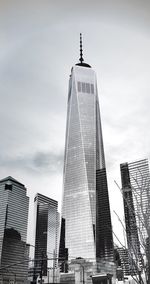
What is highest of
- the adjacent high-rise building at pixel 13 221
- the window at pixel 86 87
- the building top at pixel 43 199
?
the window at pixel 86 87

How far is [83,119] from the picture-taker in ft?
351

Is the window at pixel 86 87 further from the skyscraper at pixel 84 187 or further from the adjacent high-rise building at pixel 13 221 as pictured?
the adjacent high-rise building at pixel 13 221

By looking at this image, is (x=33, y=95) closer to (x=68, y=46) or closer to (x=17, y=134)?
(x=68, y=46)

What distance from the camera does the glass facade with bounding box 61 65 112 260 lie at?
96438 millimetres

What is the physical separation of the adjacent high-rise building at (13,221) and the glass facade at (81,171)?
58.9 ft

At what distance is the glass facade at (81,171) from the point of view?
96438 mm

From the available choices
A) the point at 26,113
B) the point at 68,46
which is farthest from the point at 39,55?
the point at 26,113

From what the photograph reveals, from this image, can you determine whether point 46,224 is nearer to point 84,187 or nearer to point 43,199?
point 43,199

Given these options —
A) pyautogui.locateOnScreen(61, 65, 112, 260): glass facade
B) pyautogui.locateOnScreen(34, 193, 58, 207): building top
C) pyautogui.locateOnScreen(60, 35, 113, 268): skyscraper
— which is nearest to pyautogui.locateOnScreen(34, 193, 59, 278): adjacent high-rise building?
pyautogui.locateOnScreen(34, 193, 58, 207): building top

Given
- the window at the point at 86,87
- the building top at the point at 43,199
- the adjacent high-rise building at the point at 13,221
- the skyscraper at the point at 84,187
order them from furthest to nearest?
the building top at the point at 43,199
the window at the point at 86,87
the adjacent high-rise building at the point at 13,221
the skyscraper at the point at 84,187

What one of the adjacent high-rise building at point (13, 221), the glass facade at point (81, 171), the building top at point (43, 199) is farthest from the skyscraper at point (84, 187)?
the building top at point (43, 199)

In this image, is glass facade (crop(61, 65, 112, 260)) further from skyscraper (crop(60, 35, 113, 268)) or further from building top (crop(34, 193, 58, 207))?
building top (crop(34, 193, 58, 207))

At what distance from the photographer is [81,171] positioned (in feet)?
324

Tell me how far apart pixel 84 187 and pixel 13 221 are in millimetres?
34307
